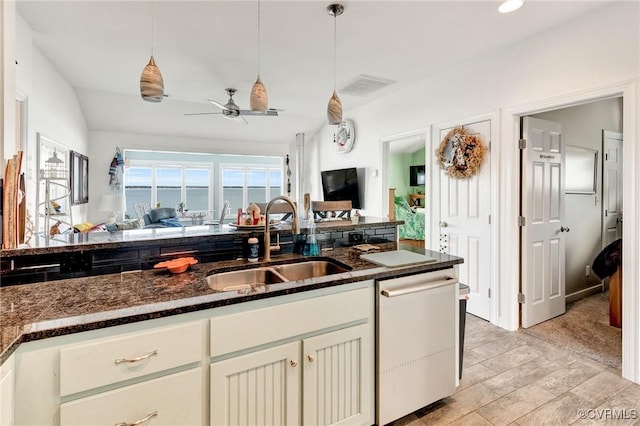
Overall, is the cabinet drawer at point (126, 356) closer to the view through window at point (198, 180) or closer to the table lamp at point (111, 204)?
the table lamp at point (111, 204)

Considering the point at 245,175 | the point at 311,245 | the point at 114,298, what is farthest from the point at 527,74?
the point at 245,175

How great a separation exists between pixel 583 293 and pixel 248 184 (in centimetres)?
661

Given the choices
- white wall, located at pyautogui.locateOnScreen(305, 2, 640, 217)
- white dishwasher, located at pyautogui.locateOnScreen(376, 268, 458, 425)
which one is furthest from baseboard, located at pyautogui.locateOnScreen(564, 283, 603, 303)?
white dishwasher, located at pyautogui.locateOnScreen(376, 268, 458, 425)

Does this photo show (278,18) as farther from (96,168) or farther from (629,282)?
(96,168)

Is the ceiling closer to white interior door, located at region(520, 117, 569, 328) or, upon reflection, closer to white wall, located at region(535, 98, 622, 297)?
white interior door, located at region(520, 117, 569, 328)

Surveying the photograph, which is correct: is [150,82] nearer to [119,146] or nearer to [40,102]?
[40,102]

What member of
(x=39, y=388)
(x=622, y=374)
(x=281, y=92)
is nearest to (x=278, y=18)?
(x=281, y=92)

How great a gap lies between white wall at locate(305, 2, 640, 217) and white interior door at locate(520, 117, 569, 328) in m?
0.38

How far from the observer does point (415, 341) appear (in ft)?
5.68

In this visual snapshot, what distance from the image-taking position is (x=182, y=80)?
423 centimetres

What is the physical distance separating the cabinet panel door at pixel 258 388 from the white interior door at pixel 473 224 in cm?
232

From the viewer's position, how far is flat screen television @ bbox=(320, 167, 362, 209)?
5445mm

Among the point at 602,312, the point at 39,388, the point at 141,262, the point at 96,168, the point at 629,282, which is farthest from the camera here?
the point at 96,168

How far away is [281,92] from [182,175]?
369cm
